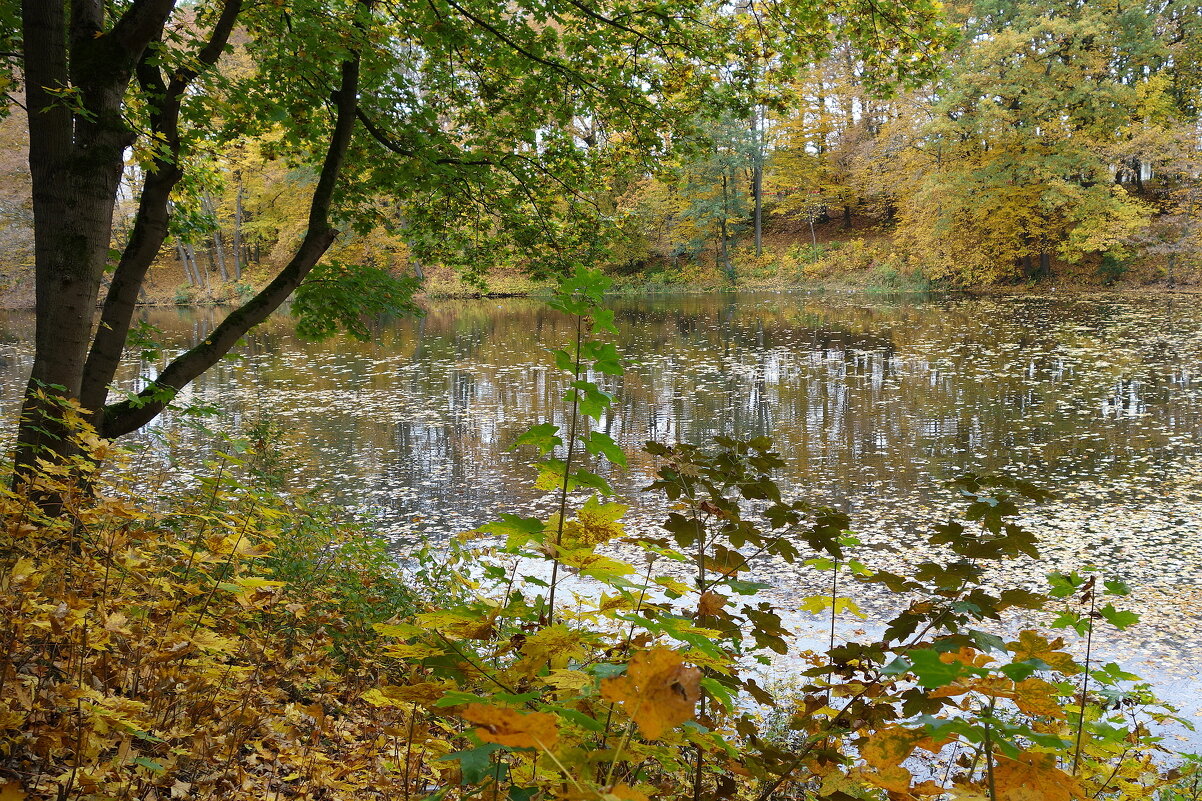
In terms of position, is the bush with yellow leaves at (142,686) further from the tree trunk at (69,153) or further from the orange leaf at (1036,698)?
the orange leaf at (1036,698)

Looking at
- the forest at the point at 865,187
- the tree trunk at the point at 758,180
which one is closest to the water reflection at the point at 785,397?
the forest at the point at 865,187

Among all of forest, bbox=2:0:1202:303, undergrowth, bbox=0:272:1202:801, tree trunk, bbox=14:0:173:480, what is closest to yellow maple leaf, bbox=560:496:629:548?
undergrowth, bbox=0:272:1202:801

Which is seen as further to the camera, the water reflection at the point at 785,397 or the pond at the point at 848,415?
the water reflection at the point at 785,397

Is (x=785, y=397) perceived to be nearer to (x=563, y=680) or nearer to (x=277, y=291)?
(x=277, y=291)

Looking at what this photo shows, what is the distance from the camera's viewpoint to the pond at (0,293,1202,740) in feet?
21.1

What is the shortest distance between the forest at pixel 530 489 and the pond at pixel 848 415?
0.08 metres

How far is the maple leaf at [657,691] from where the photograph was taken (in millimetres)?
791

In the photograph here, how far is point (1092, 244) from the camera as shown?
24.4 m

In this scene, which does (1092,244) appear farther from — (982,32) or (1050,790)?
(1050,790)

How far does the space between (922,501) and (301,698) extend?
592 cm

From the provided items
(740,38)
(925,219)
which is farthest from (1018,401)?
(925,219)

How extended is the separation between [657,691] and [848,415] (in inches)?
413

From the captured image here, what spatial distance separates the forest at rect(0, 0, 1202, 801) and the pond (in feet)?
0.26

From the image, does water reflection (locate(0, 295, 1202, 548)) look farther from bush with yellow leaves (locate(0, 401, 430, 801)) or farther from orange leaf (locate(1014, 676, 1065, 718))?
orange leaf (locate(1014, 676, 1065, 718))
